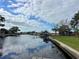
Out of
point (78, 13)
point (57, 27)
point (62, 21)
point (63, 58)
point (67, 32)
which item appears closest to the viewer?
point (63, 58)

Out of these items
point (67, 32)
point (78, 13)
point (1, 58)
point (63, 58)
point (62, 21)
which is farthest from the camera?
point (67, 32)

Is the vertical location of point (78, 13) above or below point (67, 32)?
above

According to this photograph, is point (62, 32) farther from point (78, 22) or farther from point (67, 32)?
point (78, 22)

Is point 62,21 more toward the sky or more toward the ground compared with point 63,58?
more toward the sky

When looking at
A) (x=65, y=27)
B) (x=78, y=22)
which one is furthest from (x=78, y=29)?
(x=65, y=27)

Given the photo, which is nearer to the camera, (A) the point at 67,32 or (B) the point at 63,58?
(B) the point at 63,58

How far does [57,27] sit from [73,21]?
179ft

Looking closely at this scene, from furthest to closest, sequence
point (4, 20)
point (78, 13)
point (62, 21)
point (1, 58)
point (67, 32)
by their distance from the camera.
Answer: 1. point (67, 32)
2. point (4, 20)
3. point (62, 21)
4. point (78, 13)
5. point (1, 58)

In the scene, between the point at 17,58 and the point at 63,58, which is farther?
the point at 63,58

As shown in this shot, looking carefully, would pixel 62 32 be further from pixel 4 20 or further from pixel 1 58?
pixel 1 58

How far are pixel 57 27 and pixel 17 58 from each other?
5702 inches

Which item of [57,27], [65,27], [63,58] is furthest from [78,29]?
[63,58]

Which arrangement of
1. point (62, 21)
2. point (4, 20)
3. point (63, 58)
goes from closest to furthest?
point (63, 58) → point (62, 21) → point (4, 20)

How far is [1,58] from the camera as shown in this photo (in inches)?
961
